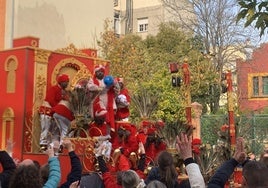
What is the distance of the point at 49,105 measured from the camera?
9016mm

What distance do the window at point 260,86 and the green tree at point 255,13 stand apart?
2984 centimetres

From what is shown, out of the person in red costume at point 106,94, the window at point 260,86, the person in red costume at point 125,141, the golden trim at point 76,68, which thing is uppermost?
the window at point 260,86

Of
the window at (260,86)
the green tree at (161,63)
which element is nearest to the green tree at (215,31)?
the green tree at (161,63)

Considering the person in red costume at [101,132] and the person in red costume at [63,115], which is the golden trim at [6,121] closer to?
the person in red costume at [63,115]

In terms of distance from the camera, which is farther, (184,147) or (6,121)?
(6,121)

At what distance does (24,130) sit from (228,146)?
437 cm

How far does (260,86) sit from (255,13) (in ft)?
99.9

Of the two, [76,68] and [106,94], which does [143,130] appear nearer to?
[106,94]

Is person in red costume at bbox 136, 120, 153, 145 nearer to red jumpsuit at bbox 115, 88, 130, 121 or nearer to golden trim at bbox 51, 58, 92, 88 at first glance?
red jumpsuit at bbox 115, 88, 130, 121

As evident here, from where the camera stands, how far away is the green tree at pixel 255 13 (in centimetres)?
510

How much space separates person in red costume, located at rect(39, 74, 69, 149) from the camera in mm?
8961

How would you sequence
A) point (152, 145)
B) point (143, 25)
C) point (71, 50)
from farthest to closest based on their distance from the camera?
point (143, 25)
point (71, 50)
point (152, 145)

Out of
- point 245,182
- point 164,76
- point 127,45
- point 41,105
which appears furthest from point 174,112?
point 245,182

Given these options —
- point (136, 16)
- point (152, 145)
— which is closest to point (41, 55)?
point (152, 145)
